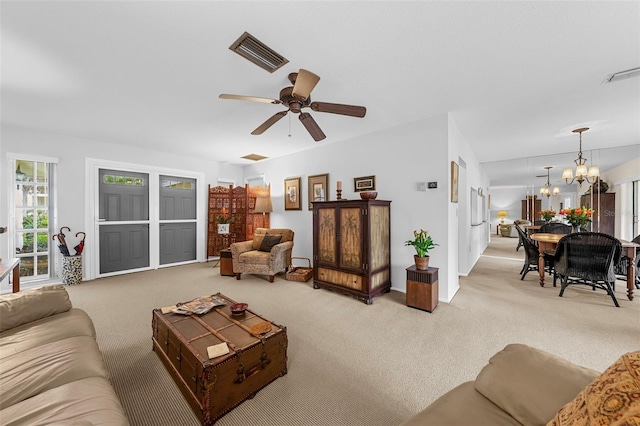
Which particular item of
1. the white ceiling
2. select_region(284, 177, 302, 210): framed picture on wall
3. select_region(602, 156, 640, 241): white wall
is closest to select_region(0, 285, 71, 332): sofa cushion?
the white ceiling

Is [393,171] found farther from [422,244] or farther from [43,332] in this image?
[43,332]

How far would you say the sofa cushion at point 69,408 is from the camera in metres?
0.93

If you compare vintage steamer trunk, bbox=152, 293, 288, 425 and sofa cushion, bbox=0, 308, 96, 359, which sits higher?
sofa cushion, bbox=0, 308, 96, 359

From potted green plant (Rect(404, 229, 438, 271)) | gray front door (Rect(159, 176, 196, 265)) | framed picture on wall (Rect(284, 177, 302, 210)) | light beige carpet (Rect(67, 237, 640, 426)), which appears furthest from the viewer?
gray front door (Rect(159, 176, 196, 265))

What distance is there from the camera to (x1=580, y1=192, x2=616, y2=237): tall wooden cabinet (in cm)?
579

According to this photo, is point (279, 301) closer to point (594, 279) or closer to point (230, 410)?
point (230, 410)

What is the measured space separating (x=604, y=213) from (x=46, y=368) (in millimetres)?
9280

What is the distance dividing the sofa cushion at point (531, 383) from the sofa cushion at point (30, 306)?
9.06 feet

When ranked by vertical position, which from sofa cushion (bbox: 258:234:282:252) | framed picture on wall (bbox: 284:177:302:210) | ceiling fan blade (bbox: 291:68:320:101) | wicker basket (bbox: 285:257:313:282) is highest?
ceiling fan blade (bbox: 291:68:320:101)

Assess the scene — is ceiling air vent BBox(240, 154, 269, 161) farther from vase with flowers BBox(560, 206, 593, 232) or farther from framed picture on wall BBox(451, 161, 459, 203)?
vase with flowers BBox(560, 206, 593, 232)

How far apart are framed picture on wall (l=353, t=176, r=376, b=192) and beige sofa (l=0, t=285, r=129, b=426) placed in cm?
358

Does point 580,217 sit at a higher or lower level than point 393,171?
lower

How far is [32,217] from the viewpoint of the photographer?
13.2 ft

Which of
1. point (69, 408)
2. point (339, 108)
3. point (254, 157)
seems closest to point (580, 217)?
point (339, 108)
